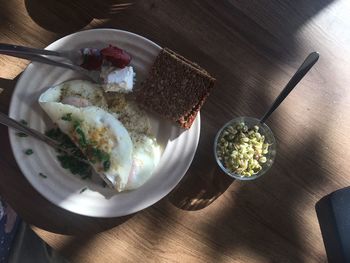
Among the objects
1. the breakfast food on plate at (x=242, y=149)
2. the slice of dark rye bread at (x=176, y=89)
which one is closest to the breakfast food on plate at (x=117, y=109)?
the slice of dark rye bread at (x=176, y=89)

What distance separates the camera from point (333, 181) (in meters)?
1.15

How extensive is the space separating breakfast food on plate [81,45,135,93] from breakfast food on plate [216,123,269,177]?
28cm

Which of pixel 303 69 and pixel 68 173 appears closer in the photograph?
pixel 303 69

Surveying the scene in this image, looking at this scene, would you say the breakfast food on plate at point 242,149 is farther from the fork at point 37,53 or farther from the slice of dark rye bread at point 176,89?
the fork at point 37,53

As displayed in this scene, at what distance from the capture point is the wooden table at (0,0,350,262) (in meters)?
1.12

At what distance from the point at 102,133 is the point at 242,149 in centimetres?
36

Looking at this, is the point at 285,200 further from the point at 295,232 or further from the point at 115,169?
the point at 115,169

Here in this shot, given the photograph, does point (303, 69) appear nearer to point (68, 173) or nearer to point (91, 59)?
point (91, 59)

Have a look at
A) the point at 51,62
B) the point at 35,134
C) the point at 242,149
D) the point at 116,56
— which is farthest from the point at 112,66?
the point at 242,149

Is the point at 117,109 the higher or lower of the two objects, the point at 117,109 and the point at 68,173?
the higher

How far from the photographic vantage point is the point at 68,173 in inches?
43.1

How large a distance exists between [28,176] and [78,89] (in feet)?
0.83

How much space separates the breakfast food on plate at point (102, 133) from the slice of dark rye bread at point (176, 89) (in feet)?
0.28

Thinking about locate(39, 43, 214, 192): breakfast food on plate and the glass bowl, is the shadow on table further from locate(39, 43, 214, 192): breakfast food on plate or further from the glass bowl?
the glass bowl
